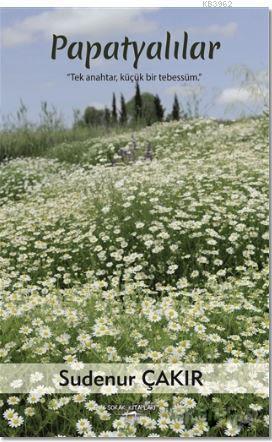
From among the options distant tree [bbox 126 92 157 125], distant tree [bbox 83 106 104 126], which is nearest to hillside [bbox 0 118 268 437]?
distant tree [bbox 126 92 157 125]

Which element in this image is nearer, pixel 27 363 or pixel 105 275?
pixel 27 363

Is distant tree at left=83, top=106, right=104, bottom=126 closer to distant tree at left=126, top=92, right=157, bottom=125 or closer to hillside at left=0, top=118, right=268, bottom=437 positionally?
distant tree at left=126, top=92, right=157, bottom=125

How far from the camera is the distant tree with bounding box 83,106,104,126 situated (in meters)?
14.4

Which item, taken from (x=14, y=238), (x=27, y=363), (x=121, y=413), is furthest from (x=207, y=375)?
(x=14, y=238)

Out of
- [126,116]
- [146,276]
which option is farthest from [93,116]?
[146,276]

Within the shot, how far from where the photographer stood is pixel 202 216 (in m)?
6.36

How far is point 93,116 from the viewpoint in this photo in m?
14.7

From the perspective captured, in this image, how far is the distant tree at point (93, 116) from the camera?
47.2 feet

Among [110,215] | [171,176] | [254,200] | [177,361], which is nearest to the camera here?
[177,361]

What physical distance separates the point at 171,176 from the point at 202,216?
3.61 feet

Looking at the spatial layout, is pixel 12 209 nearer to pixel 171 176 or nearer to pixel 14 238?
pixel 14 238

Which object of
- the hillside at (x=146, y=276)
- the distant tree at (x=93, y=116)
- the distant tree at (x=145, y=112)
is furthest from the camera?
the distant tree at (x=93, y=116)
